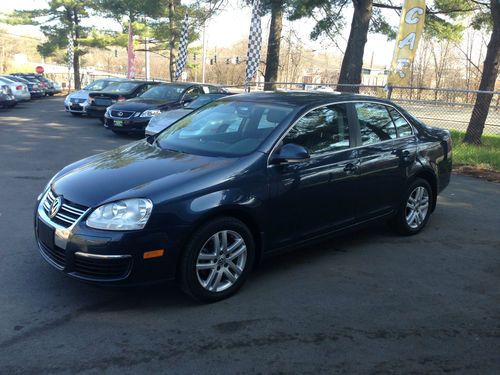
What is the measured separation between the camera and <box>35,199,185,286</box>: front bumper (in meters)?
3.42

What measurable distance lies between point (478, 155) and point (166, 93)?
848 centimetres

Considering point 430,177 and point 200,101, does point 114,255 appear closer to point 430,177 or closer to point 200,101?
point 430,177

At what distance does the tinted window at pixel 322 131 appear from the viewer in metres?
4.43

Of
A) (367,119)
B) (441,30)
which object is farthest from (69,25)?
(367,119)

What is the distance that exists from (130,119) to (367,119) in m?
8.89

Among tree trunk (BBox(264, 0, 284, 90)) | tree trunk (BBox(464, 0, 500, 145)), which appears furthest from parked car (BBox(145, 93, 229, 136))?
tree trunk (BBox(264, 0, 284, 90))

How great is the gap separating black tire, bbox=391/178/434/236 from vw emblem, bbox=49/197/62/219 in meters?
3.53

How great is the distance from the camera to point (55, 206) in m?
3.79

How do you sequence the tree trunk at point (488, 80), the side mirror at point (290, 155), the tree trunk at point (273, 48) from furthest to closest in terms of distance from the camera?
the tree trunk at point (273, 48)
the tree trunk at point (488, 80)
the side mirror at point (290, 155)

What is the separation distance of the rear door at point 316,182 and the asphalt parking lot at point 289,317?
0.45 metres

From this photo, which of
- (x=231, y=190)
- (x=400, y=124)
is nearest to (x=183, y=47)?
(x=400, y=124)

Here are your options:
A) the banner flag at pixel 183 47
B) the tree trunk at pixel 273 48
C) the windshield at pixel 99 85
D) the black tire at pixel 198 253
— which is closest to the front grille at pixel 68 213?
the black tire at pixel 198 253

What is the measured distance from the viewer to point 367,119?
511 centimetres

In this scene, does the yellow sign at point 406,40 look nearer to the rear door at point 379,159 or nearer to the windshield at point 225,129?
the rear door at point 379,159
